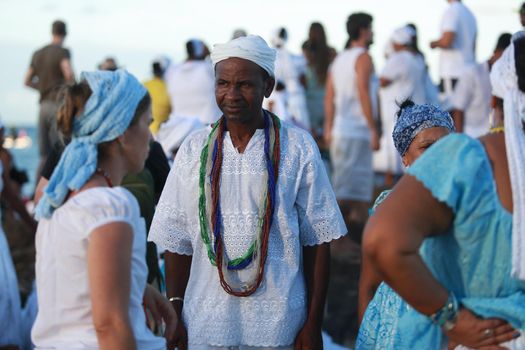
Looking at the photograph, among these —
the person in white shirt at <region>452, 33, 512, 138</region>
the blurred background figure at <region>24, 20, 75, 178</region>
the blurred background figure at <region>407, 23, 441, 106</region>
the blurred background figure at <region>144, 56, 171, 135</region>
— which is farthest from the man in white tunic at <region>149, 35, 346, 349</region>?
the blurred background figure at <region>24, 20, 75, 178</region>

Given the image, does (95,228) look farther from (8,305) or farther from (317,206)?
(8,305)

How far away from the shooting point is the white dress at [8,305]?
17.5 ft

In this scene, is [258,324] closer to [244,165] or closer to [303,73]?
[244,165]

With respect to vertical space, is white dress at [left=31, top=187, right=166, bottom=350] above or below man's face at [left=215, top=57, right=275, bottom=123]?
below

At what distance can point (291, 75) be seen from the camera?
11.8 meters

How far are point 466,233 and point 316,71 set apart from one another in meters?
10.2

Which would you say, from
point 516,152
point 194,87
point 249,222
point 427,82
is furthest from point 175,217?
point 427,82

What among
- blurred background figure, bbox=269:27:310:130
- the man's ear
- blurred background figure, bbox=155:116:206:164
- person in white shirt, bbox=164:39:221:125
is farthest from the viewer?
blurred background figure, bbox=269:27:310:130

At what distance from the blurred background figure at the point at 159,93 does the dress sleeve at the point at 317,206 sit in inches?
221

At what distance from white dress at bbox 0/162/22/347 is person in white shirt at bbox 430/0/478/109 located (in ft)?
19.3

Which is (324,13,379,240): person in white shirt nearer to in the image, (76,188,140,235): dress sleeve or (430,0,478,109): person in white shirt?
(430,0,478,109): person in white shirt

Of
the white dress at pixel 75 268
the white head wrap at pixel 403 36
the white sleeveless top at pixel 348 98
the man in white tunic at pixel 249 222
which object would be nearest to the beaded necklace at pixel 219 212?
the man in white tunic at pixel 249 222

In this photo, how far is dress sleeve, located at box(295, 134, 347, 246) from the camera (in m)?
4.36

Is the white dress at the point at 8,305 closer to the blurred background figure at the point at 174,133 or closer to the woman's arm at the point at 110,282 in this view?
the blurred background figure at the point at 174,133
